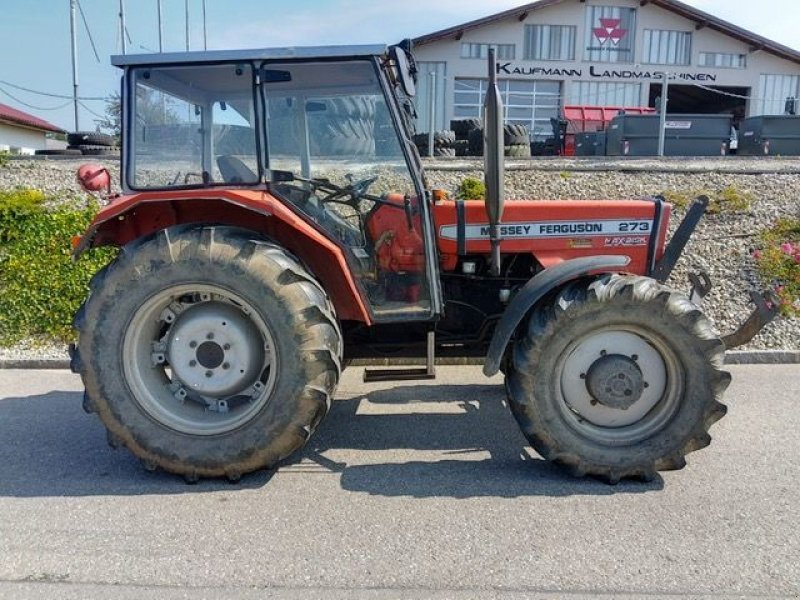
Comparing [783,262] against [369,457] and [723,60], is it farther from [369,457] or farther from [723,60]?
[723,60]

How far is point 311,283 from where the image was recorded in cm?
358

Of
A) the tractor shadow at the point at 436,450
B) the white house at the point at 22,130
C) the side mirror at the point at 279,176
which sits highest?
the white house at the point at 22,130

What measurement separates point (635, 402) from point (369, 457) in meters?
1.59

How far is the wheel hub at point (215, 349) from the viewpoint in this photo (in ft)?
12.1

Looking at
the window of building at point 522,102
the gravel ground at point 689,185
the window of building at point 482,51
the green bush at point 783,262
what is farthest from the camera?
the window of building at point 482,51

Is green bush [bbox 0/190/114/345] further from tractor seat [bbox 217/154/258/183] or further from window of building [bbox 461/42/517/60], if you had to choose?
window of building [bbox 461/42/517/60]

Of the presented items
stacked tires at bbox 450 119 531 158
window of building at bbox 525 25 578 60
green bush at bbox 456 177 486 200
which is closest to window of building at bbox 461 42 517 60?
window of building at bbox 525 25 578 60

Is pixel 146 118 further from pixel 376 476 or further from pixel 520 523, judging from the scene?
pixel 520 523

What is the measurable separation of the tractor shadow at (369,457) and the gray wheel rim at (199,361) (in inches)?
14.7

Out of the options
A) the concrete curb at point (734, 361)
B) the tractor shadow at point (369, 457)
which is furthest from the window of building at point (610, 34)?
the tractor shadow at point (369, 457)

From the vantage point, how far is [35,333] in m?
6.80

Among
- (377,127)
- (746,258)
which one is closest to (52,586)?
(377,127)

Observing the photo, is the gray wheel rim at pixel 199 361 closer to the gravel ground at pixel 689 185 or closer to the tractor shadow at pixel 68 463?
the tractor shadow at pixel 68 463

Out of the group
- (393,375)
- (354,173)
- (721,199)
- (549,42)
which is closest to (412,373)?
(393,375)
